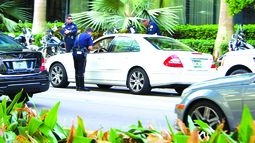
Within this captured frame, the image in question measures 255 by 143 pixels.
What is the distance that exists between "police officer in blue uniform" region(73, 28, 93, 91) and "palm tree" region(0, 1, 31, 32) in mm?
12167

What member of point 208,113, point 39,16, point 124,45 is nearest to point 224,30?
point 124,45

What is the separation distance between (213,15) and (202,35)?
9.58ft

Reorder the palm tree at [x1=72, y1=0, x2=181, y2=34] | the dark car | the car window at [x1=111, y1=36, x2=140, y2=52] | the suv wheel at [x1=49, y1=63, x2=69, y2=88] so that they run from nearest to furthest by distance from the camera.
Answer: the dark car → the car window at [x1=111, y1=36, x2=140, y2=52] → the suv wheel at [x1=49, y1=63, x2=69, y2=88] → the palm tree at [x1=72, y1=0, x2=181, y2=34]

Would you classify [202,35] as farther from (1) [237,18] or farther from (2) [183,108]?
(2) [183,108]

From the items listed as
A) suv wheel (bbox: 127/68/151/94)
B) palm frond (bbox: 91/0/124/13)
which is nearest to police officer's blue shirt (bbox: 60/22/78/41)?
palm frond (bbox: 91/0/124/13)

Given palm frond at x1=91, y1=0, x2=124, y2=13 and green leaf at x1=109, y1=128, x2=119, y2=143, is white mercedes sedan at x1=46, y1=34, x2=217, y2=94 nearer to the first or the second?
palm frond at x1=91, y1=0, x2=124, y2=13

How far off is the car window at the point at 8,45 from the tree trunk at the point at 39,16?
1297 cm

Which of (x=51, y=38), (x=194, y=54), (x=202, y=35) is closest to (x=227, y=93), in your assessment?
(x=194, y=54)

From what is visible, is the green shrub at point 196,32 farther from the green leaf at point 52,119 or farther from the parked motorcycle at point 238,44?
the green leaf at point 52,119

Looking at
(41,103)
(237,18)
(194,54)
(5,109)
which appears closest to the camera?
(5,109)

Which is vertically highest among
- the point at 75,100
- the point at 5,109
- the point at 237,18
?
the point at 237,18

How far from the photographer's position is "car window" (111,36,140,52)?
45.0ft

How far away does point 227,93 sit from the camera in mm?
7180

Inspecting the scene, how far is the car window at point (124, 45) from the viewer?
13.7 meters
